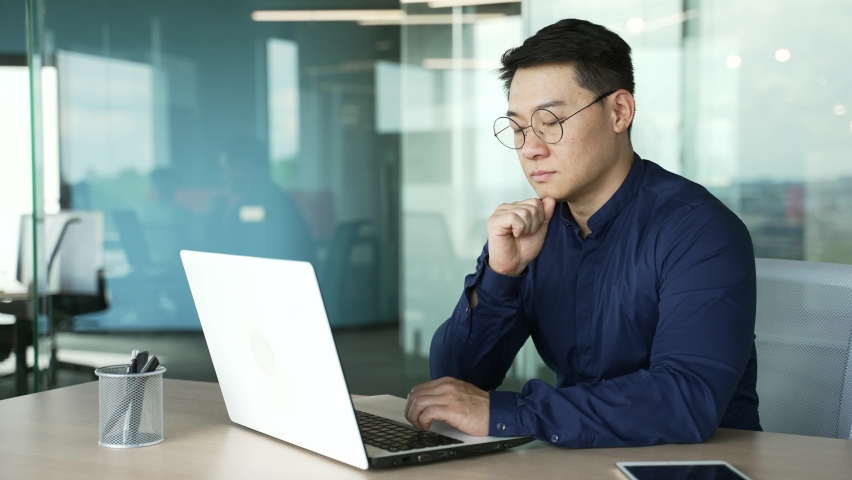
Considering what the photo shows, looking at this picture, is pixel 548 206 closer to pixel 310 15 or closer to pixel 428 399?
pixel 428 399

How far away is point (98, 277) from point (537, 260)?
3.35m

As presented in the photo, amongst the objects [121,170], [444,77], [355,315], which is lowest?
[355,315]

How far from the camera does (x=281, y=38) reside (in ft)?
14.7

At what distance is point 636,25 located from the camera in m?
3.77

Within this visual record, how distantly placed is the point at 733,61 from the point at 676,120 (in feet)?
1.05

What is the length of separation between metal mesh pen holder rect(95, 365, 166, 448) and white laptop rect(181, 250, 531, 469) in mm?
131

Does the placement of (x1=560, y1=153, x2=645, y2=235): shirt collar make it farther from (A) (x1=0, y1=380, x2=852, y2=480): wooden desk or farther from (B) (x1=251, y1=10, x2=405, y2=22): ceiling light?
(B) (x1=251, y1=10, x2=405, y2=22): ceiling light

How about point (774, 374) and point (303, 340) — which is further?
point (774, 374)

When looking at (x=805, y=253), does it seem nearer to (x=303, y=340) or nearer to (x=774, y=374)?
(x=774, y=374)

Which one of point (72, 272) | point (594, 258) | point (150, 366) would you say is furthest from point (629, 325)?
point (72, 272)

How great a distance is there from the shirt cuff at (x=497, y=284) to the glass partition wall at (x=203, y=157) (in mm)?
2697

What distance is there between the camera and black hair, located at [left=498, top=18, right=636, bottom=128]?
1.80 meters

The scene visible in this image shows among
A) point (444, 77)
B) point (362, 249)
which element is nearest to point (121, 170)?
point (362, 249)

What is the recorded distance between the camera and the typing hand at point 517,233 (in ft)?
5.81
